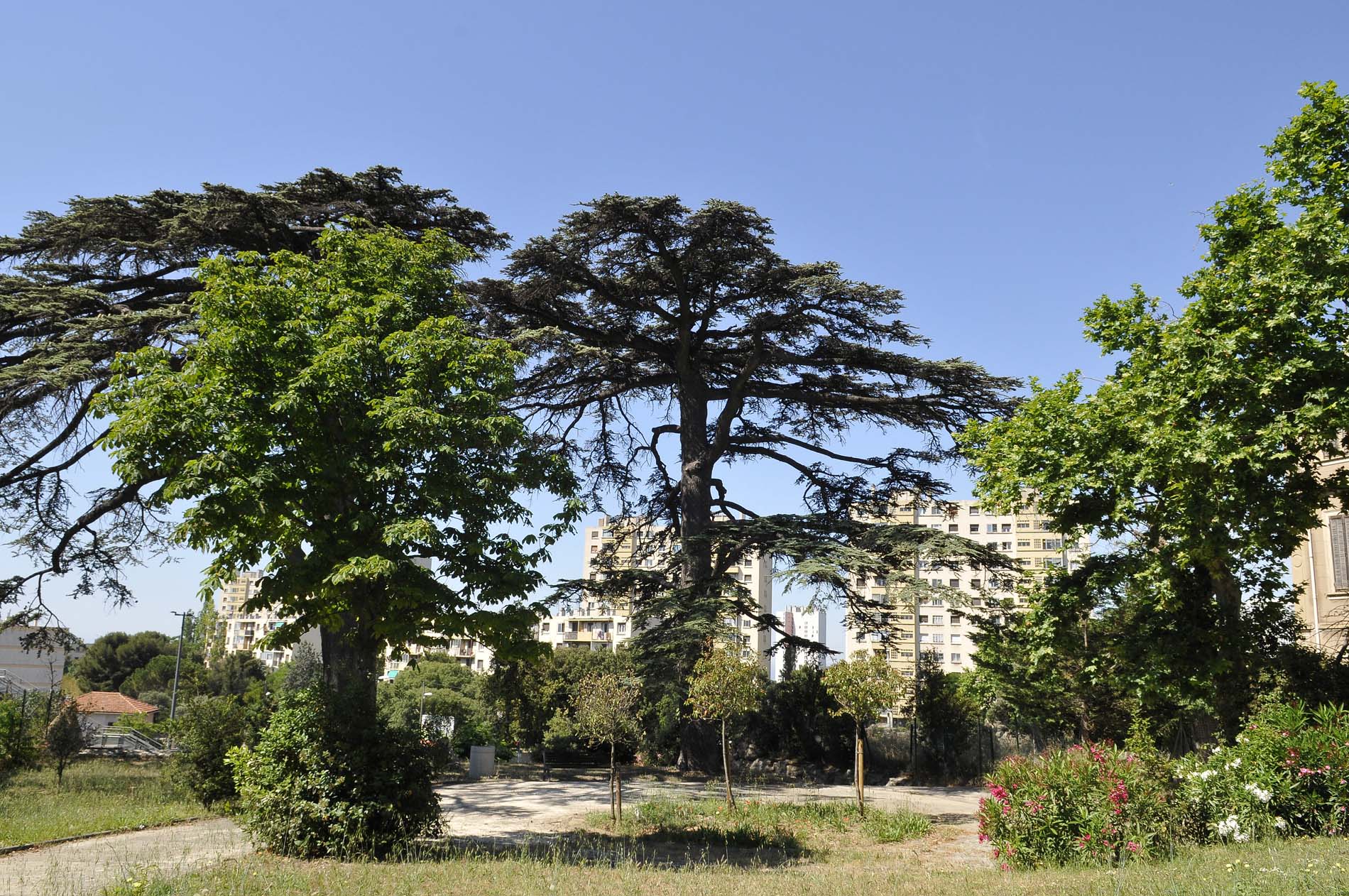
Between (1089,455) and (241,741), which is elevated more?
(1089,455)

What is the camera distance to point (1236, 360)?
13117 millimetres

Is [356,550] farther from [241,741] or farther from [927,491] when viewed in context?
[927,491]

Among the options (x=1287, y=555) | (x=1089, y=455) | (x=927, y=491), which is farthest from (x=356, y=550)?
(x=927, y=491)

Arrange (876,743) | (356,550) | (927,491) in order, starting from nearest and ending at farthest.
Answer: (356,550)
(927,491)
(876,743)

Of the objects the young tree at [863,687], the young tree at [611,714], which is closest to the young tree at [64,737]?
the young tree at [611,714]

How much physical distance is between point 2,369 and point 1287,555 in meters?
21.9

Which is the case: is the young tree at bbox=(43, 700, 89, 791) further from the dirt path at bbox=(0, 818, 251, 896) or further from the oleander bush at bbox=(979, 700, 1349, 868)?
the oleander bush at bbox=(979, 700, 1349, 868)

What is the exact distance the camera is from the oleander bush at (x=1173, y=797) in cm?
1000

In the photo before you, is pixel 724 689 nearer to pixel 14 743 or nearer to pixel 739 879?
pixel 739 879

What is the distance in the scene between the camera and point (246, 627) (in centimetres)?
14638

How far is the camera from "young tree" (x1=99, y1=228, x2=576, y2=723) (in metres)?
11.4

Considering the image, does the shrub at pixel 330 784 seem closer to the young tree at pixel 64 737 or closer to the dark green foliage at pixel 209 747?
the dark green foliage at pixel 209 747

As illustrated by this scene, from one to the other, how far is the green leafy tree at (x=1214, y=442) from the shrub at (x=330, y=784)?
34.7 feet

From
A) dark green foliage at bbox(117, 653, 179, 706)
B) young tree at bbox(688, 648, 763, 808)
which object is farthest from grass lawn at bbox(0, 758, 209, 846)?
dark green foliage at bbox(117, 653, 179, 706)
